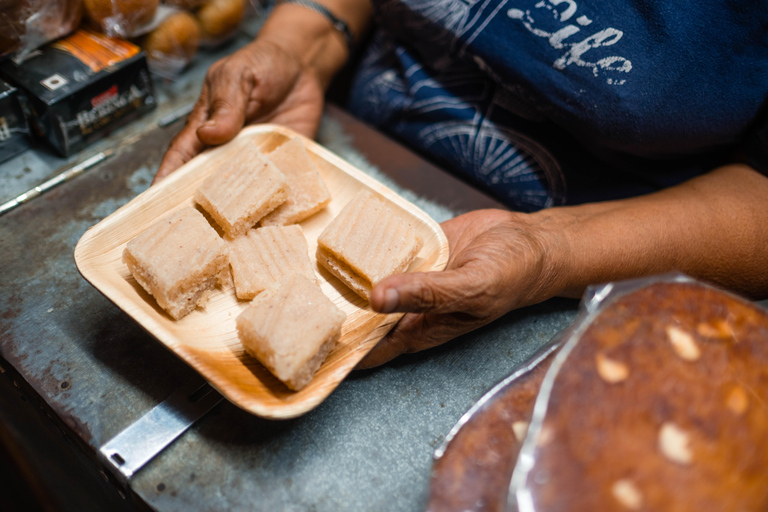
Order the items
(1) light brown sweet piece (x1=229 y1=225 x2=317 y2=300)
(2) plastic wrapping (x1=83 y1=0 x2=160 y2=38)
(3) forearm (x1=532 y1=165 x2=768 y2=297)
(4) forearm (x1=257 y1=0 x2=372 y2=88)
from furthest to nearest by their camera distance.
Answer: (4) forearm (x1=257 y1=0 x2=372 y2=88), (2) plastic wrapping (x1=83 y1=0 x2=160 y2=38), (3) forearm (x1=532 y1=165 x2=768 y2=297), (1) light brown sweet piece (x1=229 y1=225 x2=317 y2=300)

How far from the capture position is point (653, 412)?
33.0 inches

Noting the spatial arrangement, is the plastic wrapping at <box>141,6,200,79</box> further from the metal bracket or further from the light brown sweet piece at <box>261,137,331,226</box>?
the metal bracket

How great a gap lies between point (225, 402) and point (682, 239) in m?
1.48

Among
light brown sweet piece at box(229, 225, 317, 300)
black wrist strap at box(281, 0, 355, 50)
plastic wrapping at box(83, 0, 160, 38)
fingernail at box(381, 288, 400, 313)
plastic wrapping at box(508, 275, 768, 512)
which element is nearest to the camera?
plastic wrapping at box(508, 275, 768, 512)

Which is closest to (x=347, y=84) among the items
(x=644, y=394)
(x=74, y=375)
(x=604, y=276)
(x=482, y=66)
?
(x=482, y=66)

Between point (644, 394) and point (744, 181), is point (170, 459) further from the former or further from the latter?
point (744, 181)

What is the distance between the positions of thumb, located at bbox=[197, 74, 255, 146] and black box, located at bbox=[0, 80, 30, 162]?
25.4 inches

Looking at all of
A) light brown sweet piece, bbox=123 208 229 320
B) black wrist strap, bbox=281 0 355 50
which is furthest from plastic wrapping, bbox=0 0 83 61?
light brown sweet piece, bbox=123 208 229 320

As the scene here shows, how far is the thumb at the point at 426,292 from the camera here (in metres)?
1.13

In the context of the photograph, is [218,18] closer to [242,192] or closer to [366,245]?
[242,192]

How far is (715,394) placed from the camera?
87cm

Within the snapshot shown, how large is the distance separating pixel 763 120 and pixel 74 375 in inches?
85.1

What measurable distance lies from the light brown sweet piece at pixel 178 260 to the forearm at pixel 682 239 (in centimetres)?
101

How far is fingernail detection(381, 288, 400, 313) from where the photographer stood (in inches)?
44.2
